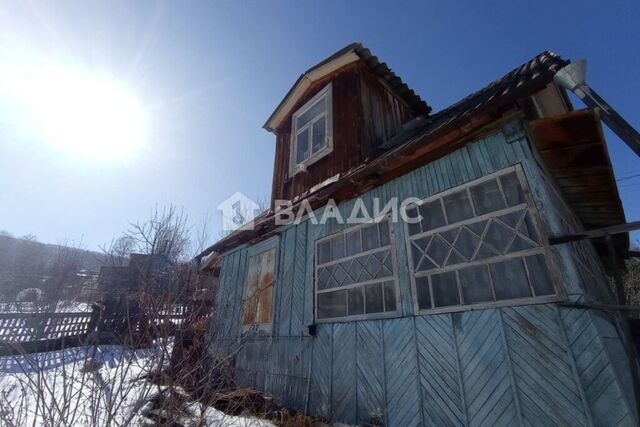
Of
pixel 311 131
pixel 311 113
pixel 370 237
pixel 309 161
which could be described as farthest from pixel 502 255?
pixel 311 113

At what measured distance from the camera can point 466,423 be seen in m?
3.02

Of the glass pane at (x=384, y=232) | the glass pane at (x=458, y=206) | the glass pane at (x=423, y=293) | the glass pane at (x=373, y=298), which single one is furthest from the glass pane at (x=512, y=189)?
the glass pane at (x=373, y=298)

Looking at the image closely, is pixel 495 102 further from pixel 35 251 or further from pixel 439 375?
pixel 35 251

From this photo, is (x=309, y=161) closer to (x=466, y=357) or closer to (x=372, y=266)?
(x=372, y=266)

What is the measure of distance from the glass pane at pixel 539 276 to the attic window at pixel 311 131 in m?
4.78

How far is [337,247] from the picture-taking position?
5.37 metres

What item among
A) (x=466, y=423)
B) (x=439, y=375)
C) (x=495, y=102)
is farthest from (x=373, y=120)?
(x=466, y=423)

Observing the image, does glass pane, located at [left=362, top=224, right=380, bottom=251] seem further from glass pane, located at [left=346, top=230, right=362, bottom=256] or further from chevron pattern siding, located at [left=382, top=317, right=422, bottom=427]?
chevron pattern siding, located at [left=382, top=317, right=422, bottom=427]

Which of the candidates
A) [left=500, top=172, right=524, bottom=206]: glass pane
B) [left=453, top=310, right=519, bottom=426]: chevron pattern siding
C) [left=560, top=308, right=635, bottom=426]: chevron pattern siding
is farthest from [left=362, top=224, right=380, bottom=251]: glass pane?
[left=560, top=308, right=635, bottom=426]: chevron pattern siding

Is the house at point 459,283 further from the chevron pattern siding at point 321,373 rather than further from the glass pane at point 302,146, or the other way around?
Answer: the glass pane at point 302,146

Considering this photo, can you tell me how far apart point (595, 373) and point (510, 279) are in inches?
39.0

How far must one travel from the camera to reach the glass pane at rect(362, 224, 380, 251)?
4754 millimetres

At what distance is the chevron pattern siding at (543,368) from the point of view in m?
2.55

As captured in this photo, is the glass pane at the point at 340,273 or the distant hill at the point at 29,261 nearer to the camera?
the glass pane at the point at 340,273
